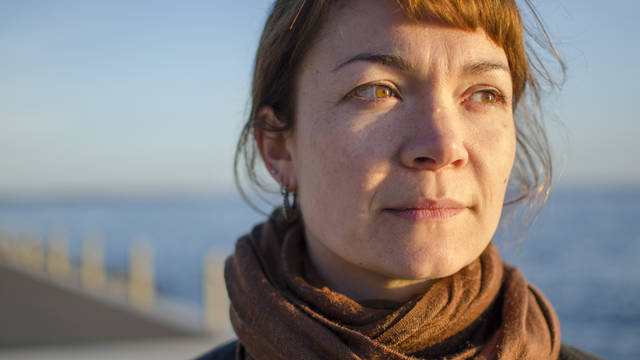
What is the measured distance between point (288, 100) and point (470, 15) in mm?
703

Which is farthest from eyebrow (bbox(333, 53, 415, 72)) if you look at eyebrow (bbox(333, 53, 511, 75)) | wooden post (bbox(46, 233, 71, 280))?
wooden post (bbox(46, 233, 71, 280))

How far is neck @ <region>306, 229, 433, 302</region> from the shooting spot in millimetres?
1688

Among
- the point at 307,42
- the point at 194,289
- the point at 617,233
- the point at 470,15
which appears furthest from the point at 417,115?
the point at 617,233

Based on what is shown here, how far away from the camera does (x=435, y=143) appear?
56.1 inches

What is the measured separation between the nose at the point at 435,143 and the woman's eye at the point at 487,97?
0.14 meters

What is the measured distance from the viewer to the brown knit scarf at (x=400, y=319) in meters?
1.54

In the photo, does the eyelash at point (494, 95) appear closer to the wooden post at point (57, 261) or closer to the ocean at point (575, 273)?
the ocean at point (575, 273)

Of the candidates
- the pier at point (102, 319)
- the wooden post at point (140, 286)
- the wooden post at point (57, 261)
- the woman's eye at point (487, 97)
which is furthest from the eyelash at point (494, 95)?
the wooden post at point (57, 261)

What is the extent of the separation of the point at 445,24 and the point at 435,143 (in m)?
0.38

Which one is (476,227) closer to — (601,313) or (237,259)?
(237,259)

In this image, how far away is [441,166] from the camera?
145 centimetres

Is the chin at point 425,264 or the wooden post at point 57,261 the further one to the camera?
the wooden post at point 57,261

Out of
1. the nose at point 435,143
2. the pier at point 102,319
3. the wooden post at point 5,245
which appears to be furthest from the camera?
the wooden post at point 5,245

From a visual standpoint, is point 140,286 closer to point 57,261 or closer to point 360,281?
point 57,261
